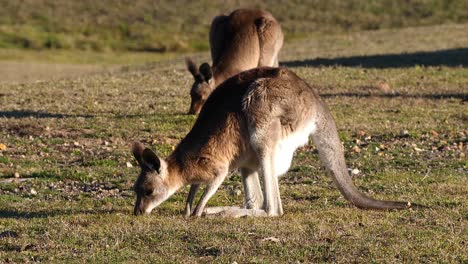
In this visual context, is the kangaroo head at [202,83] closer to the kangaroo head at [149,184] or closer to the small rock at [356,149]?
the small rock at [356,149]

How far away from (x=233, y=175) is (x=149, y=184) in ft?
9.28

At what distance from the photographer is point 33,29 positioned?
41.5 meters

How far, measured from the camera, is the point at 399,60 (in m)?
21.9

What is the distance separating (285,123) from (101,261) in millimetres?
2320

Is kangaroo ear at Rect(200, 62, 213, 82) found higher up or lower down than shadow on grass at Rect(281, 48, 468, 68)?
higher up

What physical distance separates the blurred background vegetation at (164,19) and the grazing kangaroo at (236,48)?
2411cm

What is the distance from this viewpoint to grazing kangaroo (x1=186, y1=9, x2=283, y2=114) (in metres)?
14.0

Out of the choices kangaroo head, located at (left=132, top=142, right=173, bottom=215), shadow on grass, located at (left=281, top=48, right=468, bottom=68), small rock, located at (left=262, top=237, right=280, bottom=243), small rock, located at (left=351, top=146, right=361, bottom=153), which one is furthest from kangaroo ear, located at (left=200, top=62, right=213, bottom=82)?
shadow on grass, located at (left=281, top=48, right=468, bottom=68)

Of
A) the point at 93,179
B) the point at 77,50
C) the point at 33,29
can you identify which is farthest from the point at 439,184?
the point at 33,29

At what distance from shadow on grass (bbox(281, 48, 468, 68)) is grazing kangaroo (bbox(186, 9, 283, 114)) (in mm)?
6616

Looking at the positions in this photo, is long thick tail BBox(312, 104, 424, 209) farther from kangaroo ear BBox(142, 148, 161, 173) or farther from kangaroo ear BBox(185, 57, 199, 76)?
kangaroo ear BBox(185, 57, 199, 76)

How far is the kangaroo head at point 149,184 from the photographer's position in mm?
8227

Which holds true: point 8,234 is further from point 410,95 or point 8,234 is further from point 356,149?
point 410,95

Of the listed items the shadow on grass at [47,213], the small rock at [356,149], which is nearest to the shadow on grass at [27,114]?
the small rock at [356,149]
